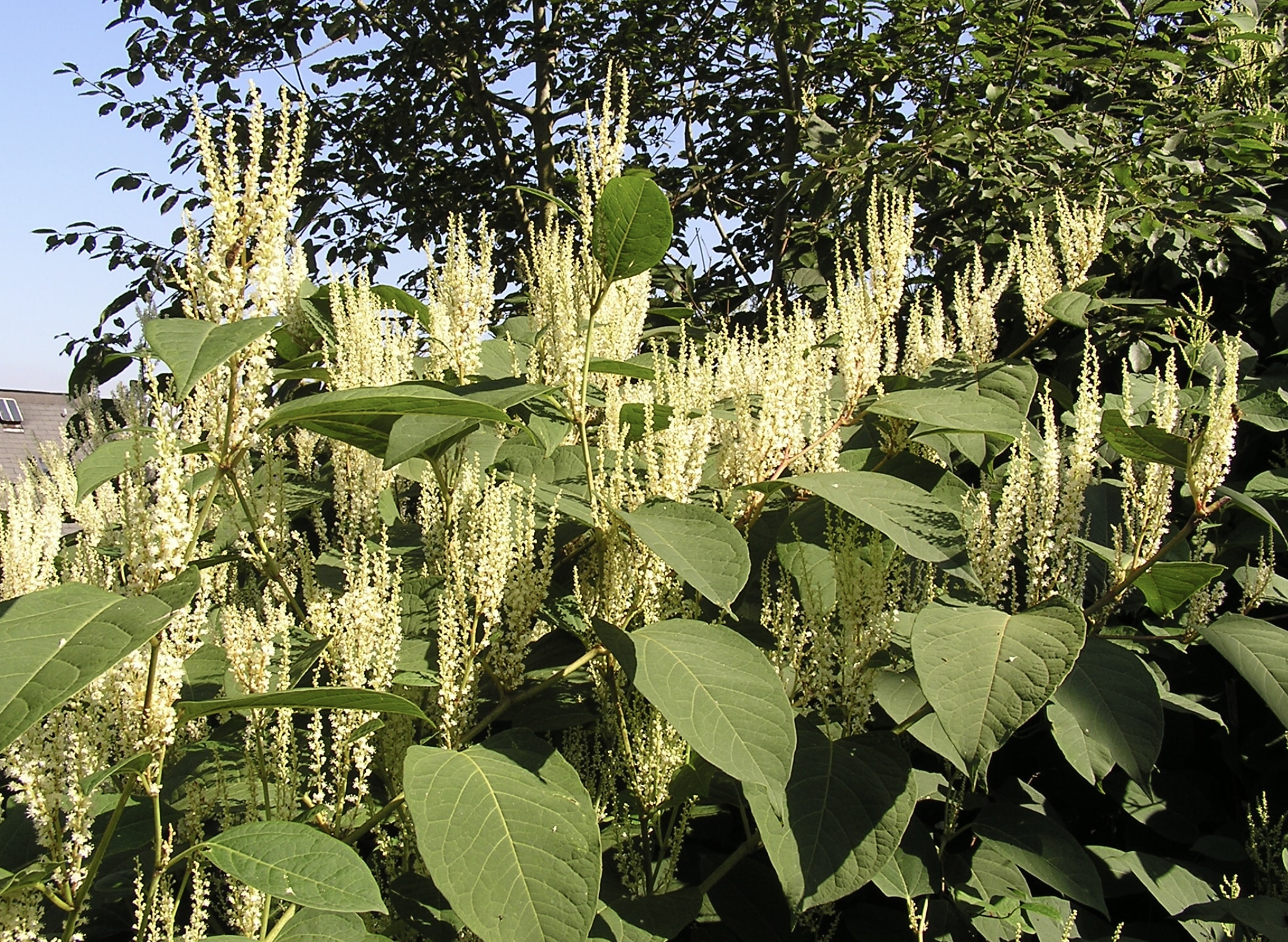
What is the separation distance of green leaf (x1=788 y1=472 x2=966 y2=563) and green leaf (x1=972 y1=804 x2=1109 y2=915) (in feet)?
2.46

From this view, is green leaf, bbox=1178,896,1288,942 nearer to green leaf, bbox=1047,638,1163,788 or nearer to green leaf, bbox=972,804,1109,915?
green leaf, bbox=972,804,1109,915

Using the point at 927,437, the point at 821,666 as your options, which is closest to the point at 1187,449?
the point at 927,437

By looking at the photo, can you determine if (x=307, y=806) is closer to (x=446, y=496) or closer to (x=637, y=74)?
(x=446, y=496)

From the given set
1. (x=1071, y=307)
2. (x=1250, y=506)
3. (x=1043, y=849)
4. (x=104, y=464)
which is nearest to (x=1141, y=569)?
(x=1250, y=506)

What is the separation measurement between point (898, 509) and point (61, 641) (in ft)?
4.18

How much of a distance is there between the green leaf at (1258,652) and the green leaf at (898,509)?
539 mm

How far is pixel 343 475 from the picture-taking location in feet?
6.95

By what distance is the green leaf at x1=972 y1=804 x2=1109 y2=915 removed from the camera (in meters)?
1.94

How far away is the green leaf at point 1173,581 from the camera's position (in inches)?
65.0

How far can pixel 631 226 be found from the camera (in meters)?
1.65

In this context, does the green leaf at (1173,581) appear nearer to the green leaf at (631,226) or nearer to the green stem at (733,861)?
the green stem at (733,861)

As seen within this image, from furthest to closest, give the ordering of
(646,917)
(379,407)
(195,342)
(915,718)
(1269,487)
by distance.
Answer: (1269,487) → (915,718) → (646,917) → (379,407) → (195,342)

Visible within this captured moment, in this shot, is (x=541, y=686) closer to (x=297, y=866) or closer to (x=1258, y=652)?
(x=297, y=866)

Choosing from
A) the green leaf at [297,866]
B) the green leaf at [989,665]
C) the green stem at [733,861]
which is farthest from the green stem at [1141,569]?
the green leaf at [297,866]
